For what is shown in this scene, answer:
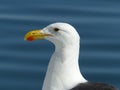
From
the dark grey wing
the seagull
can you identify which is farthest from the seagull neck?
the dark grey wing

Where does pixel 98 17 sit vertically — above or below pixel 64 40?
above

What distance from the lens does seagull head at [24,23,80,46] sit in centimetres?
731

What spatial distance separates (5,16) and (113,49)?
71.9 inches

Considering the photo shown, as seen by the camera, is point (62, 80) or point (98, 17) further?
point (98, 17)

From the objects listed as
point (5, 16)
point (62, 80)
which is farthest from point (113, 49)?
point (62, 80)

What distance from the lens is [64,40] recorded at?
24.2 feet

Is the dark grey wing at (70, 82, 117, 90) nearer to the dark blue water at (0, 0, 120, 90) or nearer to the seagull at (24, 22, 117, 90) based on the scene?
the seagull at (24, 22, 117, 90)

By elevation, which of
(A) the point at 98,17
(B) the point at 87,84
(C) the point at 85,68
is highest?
(A) the point at 98,17

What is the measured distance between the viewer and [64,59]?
7527mm

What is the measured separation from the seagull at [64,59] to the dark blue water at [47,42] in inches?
58.6

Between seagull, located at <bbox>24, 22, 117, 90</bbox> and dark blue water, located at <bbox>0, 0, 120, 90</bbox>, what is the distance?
1.49 meters


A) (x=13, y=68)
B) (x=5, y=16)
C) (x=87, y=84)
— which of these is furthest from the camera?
(x=5, y=16)

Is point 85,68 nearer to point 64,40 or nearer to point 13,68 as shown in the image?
point 13,68

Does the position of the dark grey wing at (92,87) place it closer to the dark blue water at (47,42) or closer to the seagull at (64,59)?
the seagull at (64,59)
